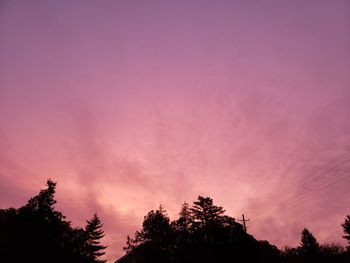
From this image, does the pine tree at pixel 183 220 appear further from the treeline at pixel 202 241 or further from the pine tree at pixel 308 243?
the pine tree at pixel 308 243

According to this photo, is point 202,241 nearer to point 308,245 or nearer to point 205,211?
point 205,211

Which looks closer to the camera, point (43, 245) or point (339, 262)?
point (43, 245)

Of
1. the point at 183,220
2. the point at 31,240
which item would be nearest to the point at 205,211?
the point at 183,220

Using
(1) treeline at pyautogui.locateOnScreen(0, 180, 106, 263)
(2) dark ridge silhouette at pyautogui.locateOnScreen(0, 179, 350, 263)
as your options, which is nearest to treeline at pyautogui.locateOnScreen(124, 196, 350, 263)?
(2) dark ridge silhouette at pyautogui.locateOnScreen(0, 179, 350, 263)

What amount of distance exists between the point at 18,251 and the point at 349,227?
252ft

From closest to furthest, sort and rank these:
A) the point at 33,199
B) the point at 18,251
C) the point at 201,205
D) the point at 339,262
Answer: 1. the point at 18,251
2. the point at 33,199
3. the point at 201,205
4. the point at 339,262

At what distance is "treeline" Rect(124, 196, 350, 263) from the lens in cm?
3981

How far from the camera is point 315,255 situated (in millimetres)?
95750

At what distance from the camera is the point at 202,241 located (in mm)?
45375

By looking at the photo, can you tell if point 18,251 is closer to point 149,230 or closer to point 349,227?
point 149,230

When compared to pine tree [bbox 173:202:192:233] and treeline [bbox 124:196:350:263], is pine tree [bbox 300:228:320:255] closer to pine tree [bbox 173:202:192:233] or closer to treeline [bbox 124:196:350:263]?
treeline [bbox 124:196:350:263]

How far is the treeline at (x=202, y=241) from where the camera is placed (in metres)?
39.8

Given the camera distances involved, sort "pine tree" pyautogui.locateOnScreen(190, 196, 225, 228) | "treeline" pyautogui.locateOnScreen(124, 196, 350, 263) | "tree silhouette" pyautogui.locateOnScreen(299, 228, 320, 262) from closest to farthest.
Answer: "treeline" pyautogui.locateOnScreen(124, 196, 350, 263)
"pine tree" pyautogui.locateOnScreen(190, 196, 225, 228)
"tree silhouette" pyautogui.locateOnScreen(299, 228, 320, 262)

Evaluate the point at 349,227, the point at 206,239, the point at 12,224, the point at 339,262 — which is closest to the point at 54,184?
the point at 12,224
